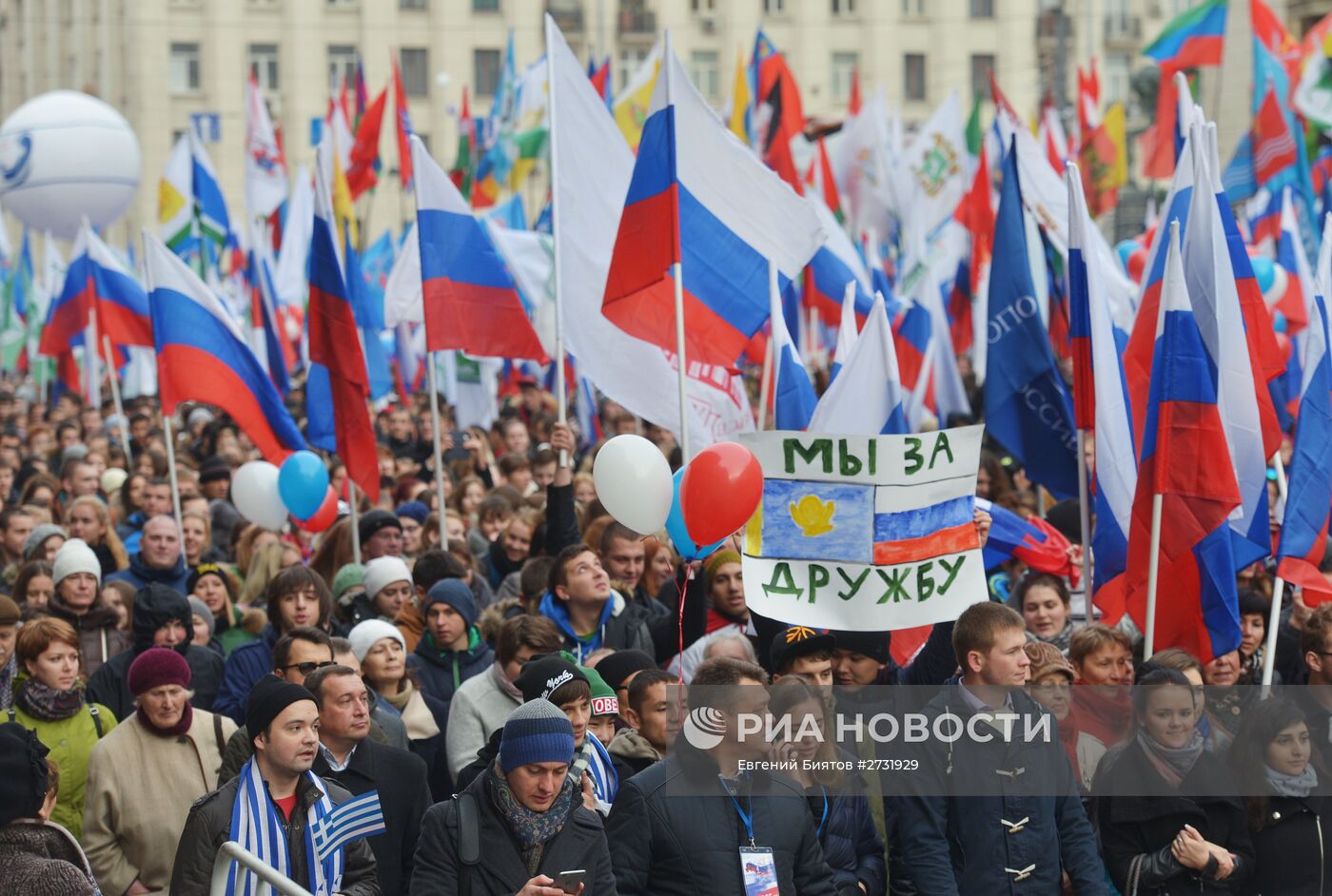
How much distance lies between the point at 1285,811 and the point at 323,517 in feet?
21.1

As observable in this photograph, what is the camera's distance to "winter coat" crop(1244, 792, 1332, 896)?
565 cm

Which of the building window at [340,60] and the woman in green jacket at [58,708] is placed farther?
the building window at [340,60]

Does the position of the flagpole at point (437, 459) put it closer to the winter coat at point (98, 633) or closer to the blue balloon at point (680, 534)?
the winter coat at point (98, 633)


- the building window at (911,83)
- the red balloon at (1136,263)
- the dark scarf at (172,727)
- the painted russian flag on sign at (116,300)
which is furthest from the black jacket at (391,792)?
the building window at (911,83)

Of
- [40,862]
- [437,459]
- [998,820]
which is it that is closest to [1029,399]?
[437,459]

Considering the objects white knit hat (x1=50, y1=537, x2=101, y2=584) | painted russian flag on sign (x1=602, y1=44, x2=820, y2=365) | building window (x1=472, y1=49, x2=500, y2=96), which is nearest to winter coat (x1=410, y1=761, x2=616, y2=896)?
white knit hat (x1=50, y1=537, x2=101, y2=584)

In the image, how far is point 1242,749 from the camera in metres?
5.79

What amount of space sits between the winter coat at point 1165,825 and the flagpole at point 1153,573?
1.30m

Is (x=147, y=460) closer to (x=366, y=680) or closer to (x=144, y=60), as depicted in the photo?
(x=366, y=680)

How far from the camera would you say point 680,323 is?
320 inches

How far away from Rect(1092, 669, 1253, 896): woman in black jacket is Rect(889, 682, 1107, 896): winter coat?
0.29 meters

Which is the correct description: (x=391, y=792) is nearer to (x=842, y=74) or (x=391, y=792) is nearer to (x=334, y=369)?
(x=334, y=369)

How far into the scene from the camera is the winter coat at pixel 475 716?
21.3ft

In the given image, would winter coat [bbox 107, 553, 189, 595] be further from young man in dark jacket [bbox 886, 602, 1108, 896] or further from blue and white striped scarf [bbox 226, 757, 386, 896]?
young man in dark jacket [bbox 886, 602, 1108, 896]
